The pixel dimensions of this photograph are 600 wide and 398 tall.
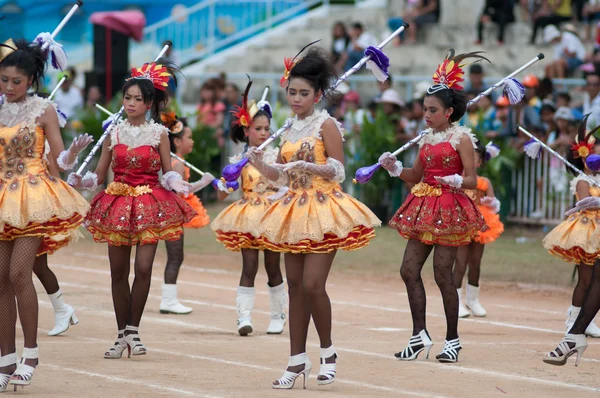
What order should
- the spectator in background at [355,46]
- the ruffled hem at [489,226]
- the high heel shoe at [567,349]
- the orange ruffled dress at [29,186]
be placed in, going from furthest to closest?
the spectator in background at [355,46]
the ruffled hem at [489,226]
the high heel shoe at [567,349]
the orange ruffled dress at [29,186]

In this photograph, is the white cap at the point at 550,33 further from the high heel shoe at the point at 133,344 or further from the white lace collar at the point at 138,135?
the high heel shoe at the point at 133,344

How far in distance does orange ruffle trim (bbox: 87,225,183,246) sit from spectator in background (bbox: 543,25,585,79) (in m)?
Result: 12.3

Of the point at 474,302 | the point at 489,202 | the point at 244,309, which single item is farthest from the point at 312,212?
the point at 474,302

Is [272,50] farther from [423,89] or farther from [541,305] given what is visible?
[541,305]

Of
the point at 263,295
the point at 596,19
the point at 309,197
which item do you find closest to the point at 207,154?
the point at 596,19

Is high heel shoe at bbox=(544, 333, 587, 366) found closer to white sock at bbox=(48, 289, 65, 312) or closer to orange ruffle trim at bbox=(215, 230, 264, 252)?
orange ruffle trim at bbox=(215, 230, 264, 252)

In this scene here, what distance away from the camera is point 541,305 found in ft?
41.8

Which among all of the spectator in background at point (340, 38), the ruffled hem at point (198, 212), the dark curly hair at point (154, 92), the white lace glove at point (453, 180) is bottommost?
the ruffled hem at point (198, 212)

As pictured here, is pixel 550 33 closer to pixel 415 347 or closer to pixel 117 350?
pixel 415 347

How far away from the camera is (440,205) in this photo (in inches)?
355

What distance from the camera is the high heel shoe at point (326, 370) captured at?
7836mm

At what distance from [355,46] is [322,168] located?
50.4ft

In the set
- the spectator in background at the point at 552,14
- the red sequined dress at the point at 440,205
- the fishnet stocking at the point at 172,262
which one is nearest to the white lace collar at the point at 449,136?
the red sequined dress at the point at 440,205

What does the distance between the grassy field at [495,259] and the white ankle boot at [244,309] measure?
190 inches
